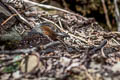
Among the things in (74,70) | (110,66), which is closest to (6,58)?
(74,70)

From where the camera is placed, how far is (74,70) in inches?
43.0

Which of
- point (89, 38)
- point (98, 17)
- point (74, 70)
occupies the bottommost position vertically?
point (98, 17)

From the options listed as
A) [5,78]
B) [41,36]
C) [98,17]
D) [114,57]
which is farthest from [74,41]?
[98,17]

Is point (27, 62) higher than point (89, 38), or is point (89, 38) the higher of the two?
point (27, 62)

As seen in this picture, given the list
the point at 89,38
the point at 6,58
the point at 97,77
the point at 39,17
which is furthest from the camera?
the point at 39,17

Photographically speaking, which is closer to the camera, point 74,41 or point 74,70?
point 74,70

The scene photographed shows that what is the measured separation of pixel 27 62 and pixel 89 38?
0.83 m

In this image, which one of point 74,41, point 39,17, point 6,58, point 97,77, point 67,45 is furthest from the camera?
point 39,17

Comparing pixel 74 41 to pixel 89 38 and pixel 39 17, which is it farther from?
pixel 39 17

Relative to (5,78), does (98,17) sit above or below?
below

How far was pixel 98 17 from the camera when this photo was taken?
3752mm

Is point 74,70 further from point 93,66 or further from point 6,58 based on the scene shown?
point 6,58

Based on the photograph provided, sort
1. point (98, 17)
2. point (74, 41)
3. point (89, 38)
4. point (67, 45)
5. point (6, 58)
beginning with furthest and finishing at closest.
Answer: point (98, 17)
point (89, 38)
point (74, 41)
point (67, 45)
point (6, 58)

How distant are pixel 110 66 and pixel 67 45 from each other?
1.58 feet
